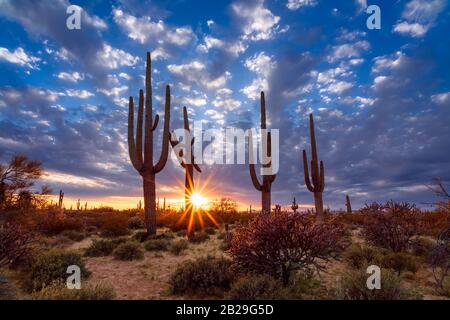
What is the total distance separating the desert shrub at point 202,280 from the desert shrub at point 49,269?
2915mm

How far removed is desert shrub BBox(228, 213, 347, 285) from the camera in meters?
6.79

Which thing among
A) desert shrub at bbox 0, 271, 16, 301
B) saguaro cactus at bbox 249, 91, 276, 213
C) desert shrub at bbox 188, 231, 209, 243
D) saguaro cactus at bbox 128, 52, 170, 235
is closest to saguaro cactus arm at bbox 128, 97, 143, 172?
saguaro cactus at bbox 128, 52, 170, 235

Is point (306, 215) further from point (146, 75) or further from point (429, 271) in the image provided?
point (146, 75)

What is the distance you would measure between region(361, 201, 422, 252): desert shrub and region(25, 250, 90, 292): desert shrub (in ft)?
35.9

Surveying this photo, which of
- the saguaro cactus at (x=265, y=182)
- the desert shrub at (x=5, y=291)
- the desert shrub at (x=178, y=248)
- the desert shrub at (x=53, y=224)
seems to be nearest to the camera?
the desert shrub at (x=5, y=291)

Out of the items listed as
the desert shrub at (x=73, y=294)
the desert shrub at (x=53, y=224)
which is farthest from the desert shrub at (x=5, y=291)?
the desert shrub at (x=53, y=224)

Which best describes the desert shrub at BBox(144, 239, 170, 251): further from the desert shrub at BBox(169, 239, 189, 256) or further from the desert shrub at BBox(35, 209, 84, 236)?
the desert shrub at BBox(35, 209, 84, 236)

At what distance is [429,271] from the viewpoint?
924cm

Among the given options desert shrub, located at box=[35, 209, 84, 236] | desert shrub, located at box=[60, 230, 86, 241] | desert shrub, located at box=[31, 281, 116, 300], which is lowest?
desert shrub, located at box=[60, 230, 86, 241]

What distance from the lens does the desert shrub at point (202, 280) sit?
22.9 ft

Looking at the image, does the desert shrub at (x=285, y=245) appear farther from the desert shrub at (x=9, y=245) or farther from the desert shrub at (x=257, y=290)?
the desert shrub at (x=9, y=245)

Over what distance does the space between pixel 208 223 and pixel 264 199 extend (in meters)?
9.35

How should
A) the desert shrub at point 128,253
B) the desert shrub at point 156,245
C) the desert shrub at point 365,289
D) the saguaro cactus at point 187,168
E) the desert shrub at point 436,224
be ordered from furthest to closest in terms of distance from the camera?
1. the saguaro cactus at point 187,168
2. the desert shrub at point 156,245
3. the desert shrub at point 128,253
4. the desert shrub at point 436,224
5. the desert shrub at point 365,289
